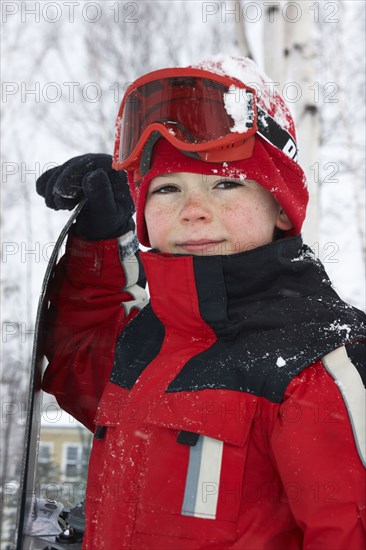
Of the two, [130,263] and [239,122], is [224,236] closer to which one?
[239,122]

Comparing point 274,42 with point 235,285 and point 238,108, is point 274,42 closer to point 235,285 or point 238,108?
point 238,108

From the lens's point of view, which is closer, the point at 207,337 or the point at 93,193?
the point at 207,337

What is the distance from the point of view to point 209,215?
4.95 ft

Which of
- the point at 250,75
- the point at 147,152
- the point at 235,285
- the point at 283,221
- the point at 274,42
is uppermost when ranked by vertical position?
the point at 274,42

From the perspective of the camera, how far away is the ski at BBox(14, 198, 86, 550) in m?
1.47

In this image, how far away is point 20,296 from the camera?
32.3 ft

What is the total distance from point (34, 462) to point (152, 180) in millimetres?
812

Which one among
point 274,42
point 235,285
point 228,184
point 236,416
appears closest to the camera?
point 236,416

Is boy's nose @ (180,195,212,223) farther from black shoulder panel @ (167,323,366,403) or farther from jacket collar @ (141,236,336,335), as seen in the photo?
black shoulder panel @ (167,323,366,403)

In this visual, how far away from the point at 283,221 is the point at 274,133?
24cm

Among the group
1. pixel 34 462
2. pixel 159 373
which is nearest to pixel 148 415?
pixel 159 373

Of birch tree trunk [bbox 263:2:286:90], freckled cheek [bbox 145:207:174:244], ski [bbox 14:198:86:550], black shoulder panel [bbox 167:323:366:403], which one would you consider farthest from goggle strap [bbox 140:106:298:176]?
birch tree trunk [bbox 263:2:286:90]

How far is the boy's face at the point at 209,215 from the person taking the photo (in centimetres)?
152

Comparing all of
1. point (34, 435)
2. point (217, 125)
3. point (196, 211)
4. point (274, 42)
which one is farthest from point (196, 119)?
point (274, 42)
